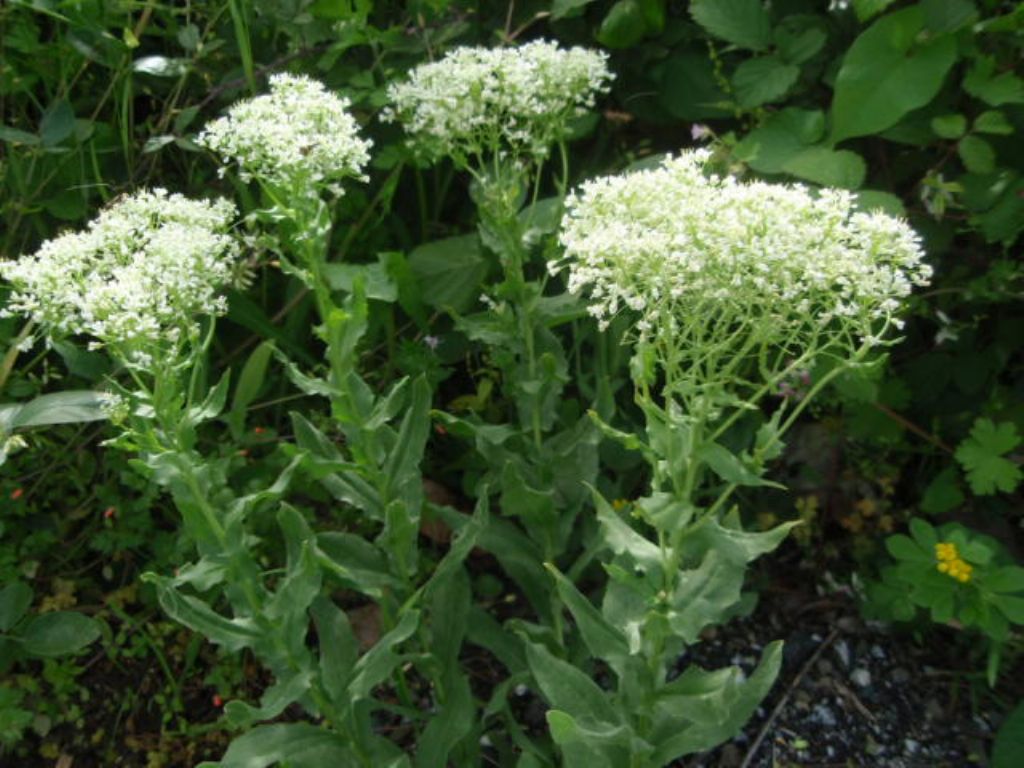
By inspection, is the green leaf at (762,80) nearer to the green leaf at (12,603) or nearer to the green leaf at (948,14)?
the green leaf at (948,14)

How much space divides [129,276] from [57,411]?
495 millimetres

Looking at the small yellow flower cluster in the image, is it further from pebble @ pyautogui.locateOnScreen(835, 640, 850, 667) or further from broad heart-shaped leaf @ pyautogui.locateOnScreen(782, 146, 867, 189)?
broad heart-shaped leaf @ pyautogui.locateOnScreen(782, 146, 867, 189)

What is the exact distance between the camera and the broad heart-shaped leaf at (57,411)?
187cm

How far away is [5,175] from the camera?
2432 mm

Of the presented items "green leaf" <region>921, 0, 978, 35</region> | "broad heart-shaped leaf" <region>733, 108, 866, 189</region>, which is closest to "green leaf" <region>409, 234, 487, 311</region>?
"broad heart-shaped leaf" <region>733, 108, 866, 189</region>

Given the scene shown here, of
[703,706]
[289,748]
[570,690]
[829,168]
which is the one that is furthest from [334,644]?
[829,168]

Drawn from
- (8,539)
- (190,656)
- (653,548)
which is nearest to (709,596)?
(653,548)

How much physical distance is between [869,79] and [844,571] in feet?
3.79

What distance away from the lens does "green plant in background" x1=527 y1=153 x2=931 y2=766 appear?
138 centimetres

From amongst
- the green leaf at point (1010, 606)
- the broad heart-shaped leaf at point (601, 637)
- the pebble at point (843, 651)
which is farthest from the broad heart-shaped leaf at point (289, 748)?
the green leaf at point (1010, 606)

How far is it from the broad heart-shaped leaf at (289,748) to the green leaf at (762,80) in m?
1.47

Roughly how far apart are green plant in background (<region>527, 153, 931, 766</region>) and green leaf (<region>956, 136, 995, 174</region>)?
75 centimetres

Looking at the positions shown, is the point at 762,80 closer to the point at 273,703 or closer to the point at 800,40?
the point at 800,40

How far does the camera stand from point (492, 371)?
258 cm
